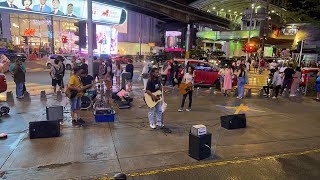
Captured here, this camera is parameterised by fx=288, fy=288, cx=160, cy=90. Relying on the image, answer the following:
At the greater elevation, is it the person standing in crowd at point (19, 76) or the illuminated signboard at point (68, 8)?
the illuminated signboard at point (68, 8)

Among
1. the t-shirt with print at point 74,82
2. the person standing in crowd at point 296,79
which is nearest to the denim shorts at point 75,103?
the t-shirt with print at point 74,82

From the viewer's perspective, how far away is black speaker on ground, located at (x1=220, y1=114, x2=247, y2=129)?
8.51 meters

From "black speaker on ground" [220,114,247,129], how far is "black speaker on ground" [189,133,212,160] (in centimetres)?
240

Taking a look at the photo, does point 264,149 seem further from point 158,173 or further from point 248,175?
point 158,173

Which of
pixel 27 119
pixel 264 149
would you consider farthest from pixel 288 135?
pixel 27 119

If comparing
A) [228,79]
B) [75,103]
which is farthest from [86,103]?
[228,79]

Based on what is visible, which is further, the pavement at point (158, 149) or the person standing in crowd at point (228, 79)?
the person standing in crowd at point (228, 79)

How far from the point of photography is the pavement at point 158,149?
554 centimetres

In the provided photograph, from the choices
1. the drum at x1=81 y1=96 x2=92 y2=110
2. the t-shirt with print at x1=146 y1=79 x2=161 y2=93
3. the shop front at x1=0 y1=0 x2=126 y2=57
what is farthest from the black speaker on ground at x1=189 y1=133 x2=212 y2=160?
the shop front at x1=0 y1=0 x2=126 y2=57

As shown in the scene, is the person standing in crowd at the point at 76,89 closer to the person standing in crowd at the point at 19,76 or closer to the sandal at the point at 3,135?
the sandal at the point at 3,135

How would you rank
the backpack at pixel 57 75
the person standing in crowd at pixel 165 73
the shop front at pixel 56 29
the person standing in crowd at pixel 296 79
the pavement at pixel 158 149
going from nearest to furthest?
1. the pavement at pixel 158 149
2. the backpack at pixel 57 75
3. the person standing in crowd at pixel 296 79
4. the person standing in crowd at pixel 165 73
5. the shop front at pixel 56 29

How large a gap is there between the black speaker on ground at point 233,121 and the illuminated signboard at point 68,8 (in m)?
24.8

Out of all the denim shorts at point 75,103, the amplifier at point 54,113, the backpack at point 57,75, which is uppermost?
the backpack at point 57,75

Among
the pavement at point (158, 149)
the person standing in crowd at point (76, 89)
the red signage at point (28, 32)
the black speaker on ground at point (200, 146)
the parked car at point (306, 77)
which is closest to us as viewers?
the pavement at point (158, 149)
